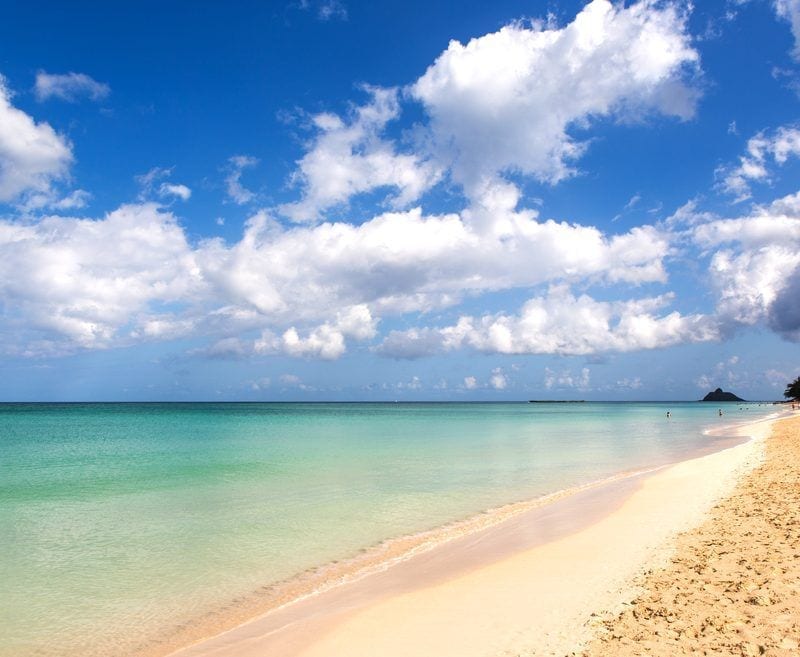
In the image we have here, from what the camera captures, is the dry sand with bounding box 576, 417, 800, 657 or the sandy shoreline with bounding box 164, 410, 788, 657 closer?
the dry sand with bounding box 576, 417, 800, 657

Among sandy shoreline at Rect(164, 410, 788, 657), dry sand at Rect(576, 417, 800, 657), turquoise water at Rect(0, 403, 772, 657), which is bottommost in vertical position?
turquoise water at Rect(0, 403, 772, 657)

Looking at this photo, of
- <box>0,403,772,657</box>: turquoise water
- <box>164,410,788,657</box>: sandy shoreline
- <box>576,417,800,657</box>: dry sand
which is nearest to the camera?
<box>576,417,800,657</box>: dry sand

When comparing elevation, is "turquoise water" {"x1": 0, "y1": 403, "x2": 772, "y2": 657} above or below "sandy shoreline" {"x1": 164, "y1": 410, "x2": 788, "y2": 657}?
below

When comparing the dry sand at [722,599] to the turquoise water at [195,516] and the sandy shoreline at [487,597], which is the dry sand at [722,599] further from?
the turquoise water at [195,516]

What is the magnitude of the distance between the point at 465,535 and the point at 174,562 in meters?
7.20

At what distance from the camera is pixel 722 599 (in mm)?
7512

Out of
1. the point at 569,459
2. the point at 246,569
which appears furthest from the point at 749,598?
the point at 569,459

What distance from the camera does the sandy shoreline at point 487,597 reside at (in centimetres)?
741

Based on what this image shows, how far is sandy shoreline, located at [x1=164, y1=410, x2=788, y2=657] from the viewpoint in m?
7.41

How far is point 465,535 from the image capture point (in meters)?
14.2

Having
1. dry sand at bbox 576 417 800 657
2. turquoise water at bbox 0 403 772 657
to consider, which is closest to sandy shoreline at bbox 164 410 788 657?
dry sand at bbox 576 417 800 657

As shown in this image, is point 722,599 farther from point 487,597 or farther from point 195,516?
point 195,516

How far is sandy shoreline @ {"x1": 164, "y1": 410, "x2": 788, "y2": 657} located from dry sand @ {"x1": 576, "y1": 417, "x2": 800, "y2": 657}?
1.61ft

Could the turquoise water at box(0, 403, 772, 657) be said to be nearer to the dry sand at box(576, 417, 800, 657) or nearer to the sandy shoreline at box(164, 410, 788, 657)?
the sandy shoreline at box(164, 410, 788, 657)
